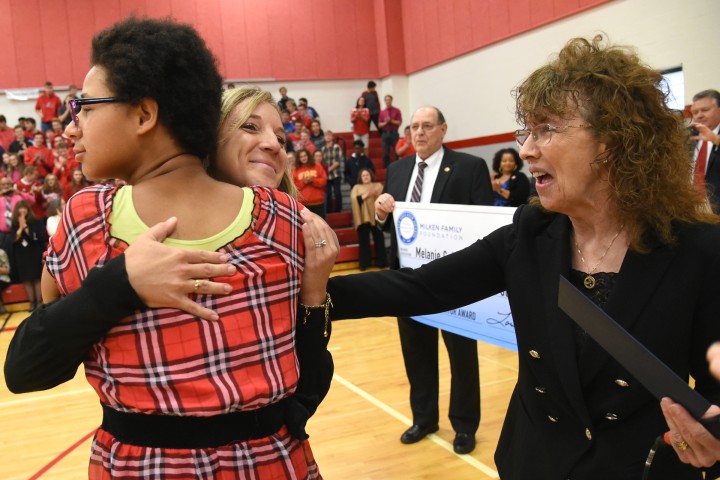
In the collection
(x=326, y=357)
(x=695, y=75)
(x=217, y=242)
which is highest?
(x=695, y=75)

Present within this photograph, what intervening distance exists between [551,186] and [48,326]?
1230 millimetres

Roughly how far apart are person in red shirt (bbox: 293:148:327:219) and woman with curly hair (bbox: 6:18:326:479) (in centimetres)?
1046

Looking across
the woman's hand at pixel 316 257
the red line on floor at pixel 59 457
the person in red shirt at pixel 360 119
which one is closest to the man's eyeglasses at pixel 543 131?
the woman's hand at pixel 316 257

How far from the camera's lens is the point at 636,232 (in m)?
1.67

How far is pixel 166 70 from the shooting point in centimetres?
122

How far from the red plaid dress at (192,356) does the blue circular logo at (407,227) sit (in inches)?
122

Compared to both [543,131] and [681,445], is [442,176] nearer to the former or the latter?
[543,131]

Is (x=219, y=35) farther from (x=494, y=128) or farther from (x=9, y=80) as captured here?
(x=494, y=128)

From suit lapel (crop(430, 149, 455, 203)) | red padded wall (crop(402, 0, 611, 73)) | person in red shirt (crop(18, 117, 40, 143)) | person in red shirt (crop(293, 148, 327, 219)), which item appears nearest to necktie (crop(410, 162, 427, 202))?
suit lapel (crop(430, 149, 455, 203))

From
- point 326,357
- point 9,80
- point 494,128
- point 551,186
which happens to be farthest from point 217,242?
point 9,80

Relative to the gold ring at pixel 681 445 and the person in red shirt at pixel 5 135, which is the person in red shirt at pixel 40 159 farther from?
the gold ring at pixel 681 445

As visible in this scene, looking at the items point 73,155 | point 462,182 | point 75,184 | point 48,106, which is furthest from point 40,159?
point 462,182

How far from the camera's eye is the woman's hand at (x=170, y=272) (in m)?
1.13

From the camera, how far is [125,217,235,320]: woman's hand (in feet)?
3.72
